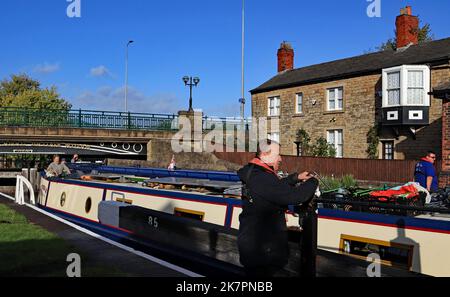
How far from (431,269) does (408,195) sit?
1.34m

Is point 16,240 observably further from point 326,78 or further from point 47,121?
point 326,78

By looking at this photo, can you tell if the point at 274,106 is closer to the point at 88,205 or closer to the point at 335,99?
the point at 335,99

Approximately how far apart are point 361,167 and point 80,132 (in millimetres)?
13895

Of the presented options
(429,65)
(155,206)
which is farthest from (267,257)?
(429,65)

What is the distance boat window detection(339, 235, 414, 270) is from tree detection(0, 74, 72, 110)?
44248 millimetres

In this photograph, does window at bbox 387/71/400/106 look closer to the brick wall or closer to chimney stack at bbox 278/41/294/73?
the brick wall

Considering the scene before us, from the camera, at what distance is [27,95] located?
46938mm

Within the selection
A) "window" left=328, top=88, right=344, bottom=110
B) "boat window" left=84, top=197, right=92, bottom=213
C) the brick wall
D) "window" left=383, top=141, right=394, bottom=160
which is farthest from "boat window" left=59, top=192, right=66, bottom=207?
"window" left=328, top=88, right=344, bottom=110

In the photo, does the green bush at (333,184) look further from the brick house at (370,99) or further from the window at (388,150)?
the window at (388,150)

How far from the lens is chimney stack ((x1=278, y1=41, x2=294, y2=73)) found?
31969 millimetres

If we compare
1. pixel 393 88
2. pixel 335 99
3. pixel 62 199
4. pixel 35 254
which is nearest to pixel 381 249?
pixel 35 254

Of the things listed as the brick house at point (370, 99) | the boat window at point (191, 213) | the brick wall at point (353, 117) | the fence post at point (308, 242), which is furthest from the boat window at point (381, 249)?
the brick wall at point (353, 117)

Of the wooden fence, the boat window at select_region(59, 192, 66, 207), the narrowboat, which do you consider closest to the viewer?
the narrowboat

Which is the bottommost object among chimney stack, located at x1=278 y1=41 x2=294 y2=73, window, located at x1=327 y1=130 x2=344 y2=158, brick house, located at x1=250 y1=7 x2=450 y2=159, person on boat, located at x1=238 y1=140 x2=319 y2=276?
person on boat, located at x1=238 y1=140 x2=319 y2=276
